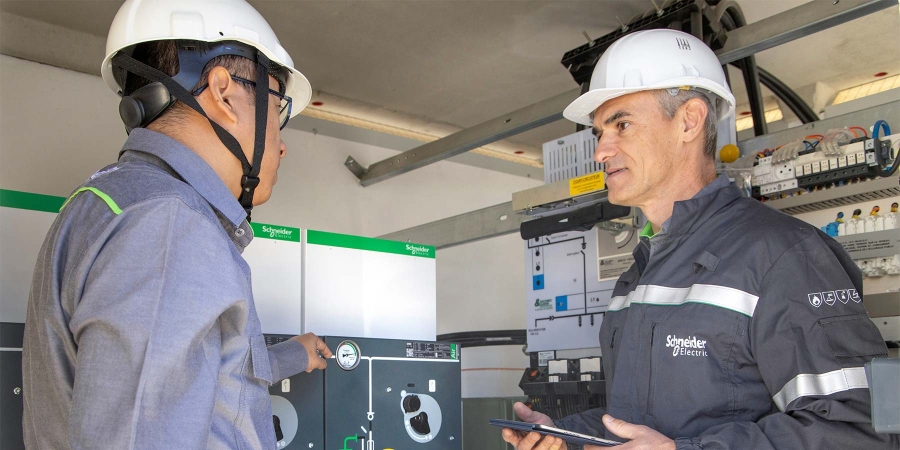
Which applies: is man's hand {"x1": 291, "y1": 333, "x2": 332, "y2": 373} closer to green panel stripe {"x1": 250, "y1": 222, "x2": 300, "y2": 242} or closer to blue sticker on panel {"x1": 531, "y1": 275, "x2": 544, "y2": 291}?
green panel stripe {"x1": 250, "y1": 222, "x2": 300, "y2": 242}

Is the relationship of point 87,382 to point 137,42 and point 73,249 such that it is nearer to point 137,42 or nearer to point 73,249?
point 73,249

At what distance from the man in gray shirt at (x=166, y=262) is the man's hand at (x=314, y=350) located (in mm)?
564

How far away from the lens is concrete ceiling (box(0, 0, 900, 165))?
301cm

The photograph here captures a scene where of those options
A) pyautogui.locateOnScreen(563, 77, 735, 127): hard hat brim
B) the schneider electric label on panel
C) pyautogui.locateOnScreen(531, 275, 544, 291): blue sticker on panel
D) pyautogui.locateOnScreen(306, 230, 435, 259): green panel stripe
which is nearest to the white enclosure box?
pyautogui.locateOnScreen(306, 230, 435, 259): green panel stripe

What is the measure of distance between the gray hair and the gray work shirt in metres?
1.10

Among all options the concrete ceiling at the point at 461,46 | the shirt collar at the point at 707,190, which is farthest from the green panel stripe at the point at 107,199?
the concrete ceiling at the point at 461,46

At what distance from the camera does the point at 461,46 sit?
3342 millimetres

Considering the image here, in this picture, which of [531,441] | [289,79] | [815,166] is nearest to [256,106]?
[289,79]

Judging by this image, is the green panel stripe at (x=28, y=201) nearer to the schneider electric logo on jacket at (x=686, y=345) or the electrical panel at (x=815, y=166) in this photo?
the schneider electric logo on jacket at (x=686, y=345)

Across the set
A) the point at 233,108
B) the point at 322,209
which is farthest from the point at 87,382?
the point at 322,209

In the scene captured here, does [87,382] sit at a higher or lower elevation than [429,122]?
lower

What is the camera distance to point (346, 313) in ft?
7.79

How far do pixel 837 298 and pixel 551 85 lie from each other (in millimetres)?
2523

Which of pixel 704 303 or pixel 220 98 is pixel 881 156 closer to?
pixel 704 303
